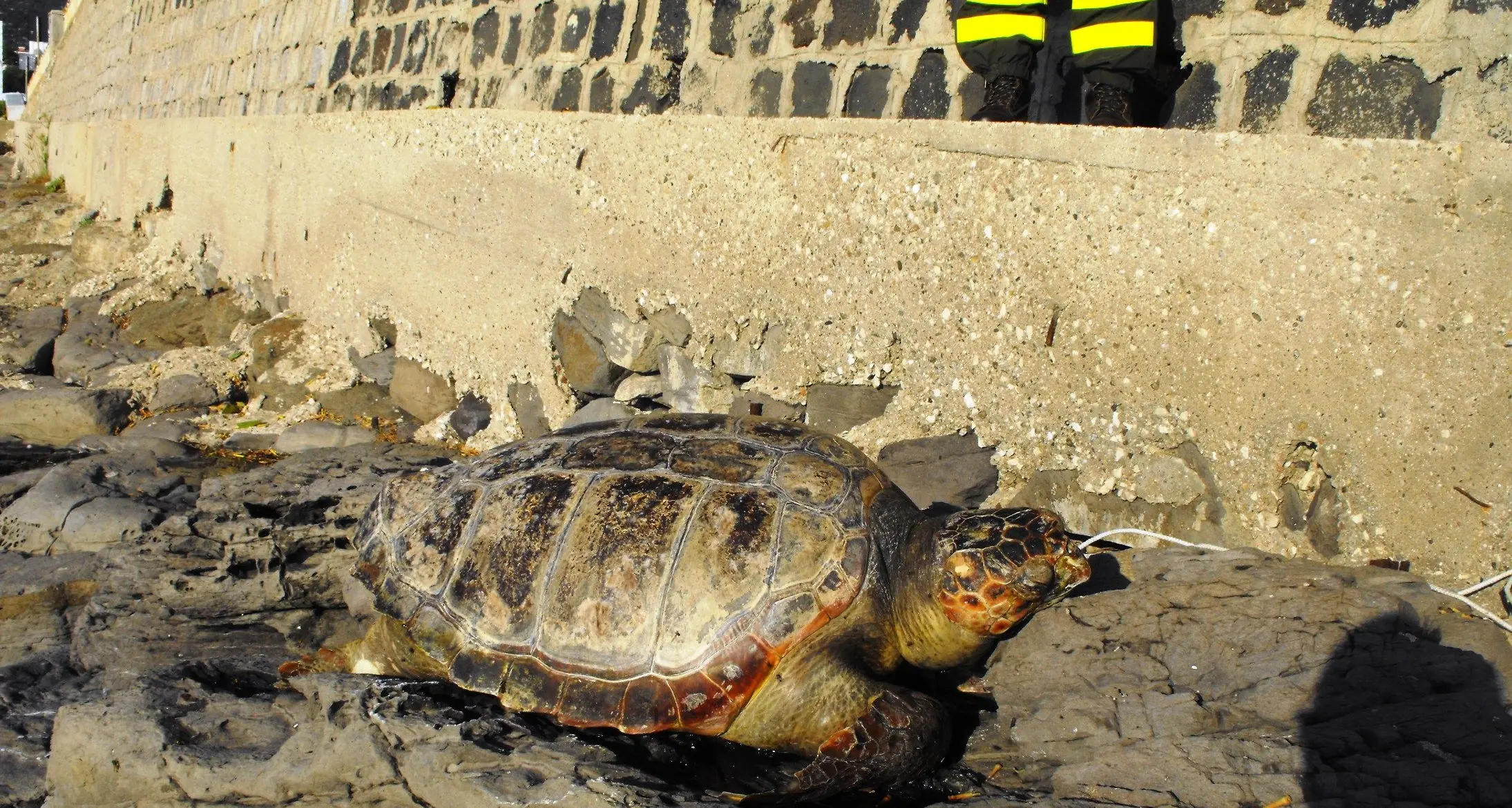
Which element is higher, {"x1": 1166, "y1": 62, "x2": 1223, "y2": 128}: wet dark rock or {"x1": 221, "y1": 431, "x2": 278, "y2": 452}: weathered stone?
{"x1": 1166, "y1": 62, "x2": 1223, "y2": 128}: wet dark rock

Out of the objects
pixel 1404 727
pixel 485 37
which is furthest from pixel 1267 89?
pixel 485 37

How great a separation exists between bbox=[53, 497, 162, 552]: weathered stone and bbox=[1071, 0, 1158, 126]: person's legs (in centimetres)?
387

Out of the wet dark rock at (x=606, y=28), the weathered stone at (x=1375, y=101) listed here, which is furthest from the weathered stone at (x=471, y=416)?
the weathered stone at (x=1375, y=101)

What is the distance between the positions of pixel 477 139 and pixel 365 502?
2072mm

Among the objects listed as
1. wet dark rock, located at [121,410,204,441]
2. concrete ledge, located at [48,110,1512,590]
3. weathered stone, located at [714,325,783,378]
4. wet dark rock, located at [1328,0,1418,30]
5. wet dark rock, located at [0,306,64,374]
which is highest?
wet dark rock, located at [1328,0,1418,30]

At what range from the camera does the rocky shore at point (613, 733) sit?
2.26 metres

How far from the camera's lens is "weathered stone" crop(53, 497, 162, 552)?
164 inches

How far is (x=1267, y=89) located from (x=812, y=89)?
5.48ft

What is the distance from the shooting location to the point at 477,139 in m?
5.15

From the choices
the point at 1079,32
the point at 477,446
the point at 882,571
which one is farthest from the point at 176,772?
the point at 1079,32

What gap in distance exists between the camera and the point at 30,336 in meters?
8.01

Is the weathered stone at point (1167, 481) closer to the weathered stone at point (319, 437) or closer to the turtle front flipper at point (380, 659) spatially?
the turtle front flipper at point (380, 659)

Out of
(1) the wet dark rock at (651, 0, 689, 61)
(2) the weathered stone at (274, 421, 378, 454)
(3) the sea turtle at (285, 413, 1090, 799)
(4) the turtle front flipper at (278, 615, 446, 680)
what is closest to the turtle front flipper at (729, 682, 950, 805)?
(3) the sea turtle at (285, 413, 1090, 799)

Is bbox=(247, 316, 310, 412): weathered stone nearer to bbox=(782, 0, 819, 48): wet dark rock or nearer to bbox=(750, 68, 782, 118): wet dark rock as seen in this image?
bbox=(750, 68, 782, 118): wet dark rock
